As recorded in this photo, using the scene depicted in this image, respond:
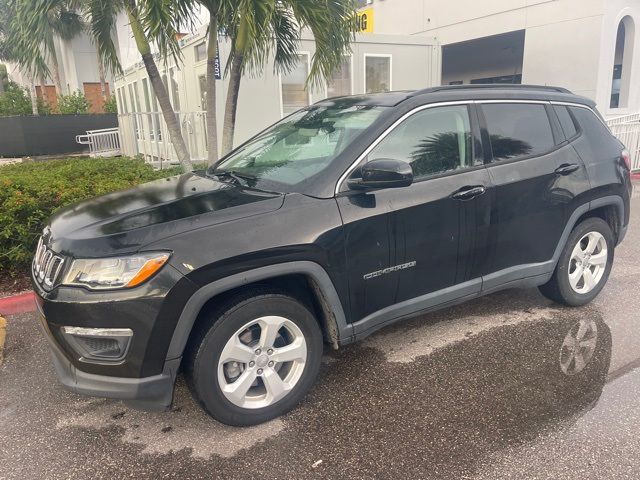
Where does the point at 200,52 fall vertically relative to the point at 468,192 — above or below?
above

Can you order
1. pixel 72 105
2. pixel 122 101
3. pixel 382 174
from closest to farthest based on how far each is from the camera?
pixel 382 174, pixel 122 101, pixel 72 105

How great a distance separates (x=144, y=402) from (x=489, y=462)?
1.75 meters

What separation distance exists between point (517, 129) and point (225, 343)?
2.59 meters

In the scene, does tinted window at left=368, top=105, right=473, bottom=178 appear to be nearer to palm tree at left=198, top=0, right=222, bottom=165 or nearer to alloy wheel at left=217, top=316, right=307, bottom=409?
alloy wheel at left=217, top=316, right=307, bottom=409

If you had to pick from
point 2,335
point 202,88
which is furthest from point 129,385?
point 202,88

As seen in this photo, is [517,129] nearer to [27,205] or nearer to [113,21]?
[27,205]

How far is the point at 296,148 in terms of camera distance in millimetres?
3428

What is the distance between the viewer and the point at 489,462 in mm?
2443

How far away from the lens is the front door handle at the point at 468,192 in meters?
3.20

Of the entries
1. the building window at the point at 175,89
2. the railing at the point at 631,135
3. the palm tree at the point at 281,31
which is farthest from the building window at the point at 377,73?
the railing at the point at 631,135

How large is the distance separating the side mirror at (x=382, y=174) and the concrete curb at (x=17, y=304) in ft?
11.1

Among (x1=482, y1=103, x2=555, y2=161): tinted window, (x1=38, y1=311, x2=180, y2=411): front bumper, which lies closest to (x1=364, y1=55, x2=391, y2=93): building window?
(x1=482, y1=103, x2=555, y2=161): tinted window

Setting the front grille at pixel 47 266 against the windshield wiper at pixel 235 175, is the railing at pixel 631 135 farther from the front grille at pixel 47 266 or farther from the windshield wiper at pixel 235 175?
the front grille at pixel 47 266

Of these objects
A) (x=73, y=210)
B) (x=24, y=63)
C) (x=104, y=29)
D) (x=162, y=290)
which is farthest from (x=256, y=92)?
(x=162, y=290)
